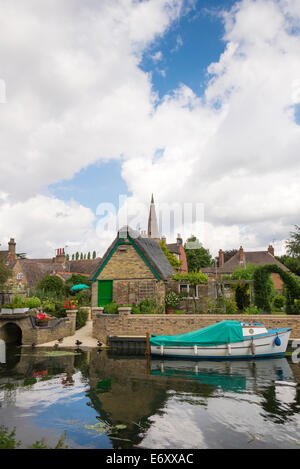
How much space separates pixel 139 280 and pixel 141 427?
52.0 feet

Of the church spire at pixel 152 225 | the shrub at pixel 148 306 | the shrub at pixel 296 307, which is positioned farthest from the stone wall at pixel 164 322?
the church spire at pixel 152 225

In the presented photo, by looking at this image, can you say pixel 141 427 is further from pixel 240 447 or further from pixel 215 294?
pixel 215 294

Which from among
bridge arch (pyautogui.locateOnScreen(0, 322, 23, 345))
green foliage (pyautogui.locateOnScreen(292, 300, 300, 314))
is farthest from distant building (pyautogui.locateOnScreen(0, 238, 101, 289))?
green foliage (pyautogui.locateOnScreen(292, 300, 300, 314))

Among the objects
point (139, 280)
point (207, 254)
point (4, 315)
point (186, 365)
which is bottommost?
point (186, 365)

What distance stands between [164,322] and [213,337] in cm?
384

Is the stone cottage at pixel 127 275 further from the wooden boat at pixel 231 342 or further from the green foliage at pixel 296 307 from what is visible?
the green foliage at pixel 296 307

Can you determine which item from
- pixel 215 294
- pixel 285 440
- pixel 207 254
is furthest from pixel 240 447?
pixel 207 254

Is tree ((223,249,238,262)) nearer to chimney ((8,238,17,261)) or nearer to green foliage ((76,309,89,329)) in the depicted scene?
chimney ((8,238,17,261))

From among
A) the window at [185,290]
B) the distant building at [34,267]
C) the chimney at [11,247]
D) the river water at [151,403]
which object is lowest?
the river water at [151,403]

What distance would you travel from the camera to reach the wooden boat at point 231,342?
1612 cm

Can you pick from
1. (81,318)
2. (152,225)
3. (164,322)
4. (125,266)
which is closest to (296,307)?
(164,322)

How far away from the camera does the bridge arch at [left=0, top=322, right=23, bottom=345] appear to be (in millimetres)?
20625

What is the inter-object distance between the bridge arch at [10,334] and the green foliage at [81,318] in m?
3.97
